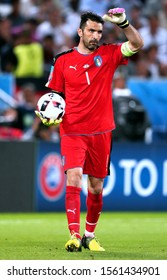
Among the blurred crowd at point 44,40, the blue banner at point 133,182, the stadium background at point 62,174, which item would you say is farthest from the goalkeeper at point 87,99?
the blurred crowd at point 44,40

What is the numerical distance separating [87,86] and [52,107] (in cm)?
45

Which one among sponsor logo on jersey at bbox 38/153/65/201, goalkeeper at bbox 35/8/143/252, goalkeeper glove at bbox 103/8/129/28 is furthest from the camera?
sponsor logo on jersey at bbox 38/153/65/201

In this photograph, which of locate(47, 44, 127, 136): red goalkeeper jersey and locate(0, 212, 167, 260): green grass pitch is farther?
locate(47, 44, 127, 136): red goalkeeper jersey

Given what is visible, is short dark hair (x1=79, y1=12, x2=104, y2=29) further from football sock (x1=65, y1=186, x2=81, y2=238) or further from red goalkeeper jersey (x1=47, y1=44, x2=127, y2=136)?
football sock (x1=65, y1=186, x2=81, y2=238)

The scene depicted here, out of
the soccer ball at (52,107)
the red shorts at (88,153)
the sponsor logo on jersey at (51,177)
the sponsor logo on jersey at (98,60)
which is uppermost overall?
the sponsor logo on jersey at (98,60)

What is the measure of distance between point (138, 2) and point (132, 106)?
5.92 metres

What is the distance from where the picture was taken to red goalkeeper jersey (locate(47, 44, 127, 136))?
10.9m

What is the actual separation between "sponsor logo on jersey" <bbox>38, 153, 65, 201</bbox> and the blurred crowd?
1.09 m

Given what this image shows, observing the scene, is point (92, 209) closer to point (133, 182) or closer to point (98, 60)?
point (98, 60)

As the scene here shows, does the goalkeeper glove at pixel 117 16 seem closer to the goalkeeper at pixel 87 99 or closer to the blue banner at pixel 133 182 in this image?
the goalkeeper at pixel 87 99

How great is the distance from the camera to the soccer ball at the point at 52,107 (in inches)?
424

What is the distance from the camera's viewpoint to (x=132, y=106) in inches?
728

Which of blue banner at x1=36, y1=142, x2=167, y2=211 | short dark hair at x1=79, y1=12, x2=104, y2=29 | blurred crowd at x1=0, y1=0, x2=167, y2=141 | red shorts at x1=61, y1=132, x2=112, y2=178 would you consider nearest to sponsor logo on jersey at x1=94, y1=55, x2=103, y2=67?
short dark hair at x1=79, y1=12, x2=104, y2=29

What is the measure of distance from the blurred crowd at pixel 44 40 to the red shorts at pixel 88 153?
23.3ft
